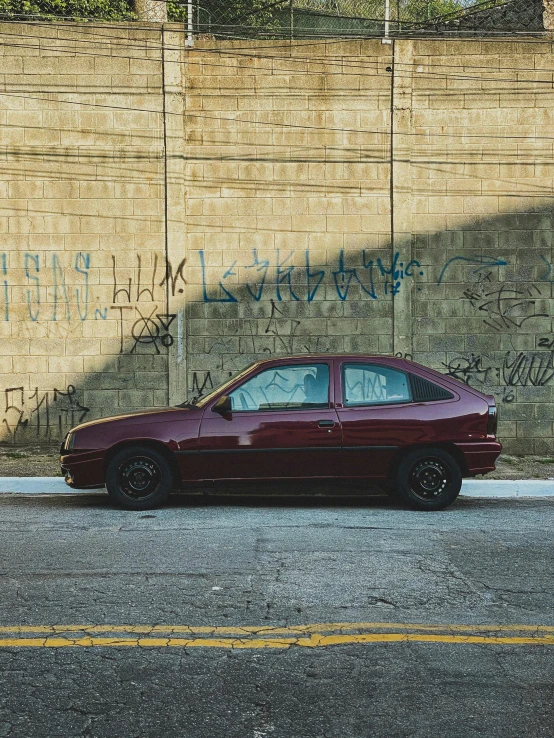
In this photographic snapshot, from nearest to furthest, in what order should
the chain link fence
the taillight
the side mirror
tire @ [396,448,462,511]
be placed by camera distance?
the side mirror → tire @ [396,448,462,511] → the taillight → the chain link fence

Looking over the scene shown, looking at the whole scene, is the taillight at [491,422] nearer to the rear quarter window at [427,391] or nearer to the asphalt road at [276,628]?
the rear quarter window at [427,391]

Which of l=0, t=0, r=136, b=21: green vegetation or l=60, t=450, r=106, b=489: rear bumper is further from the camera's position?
l=0, t=0, r=136, b=21: green vegetation

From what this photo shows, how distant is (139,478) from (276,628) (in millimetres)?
4236

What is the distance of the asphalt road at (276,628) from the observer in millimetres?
4121

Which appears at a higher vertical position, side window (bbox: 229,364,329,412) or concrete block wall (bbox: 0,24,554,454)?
concrete block wall (bbox: 0,24,554,454)

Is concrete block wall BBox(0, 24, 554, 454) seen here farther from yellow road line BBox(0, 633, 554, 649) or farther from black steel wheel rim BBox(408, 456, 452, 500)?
yellow road line BBox(0, 633, 554, 649)

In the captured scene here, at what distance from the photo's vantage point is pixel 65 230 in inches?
556

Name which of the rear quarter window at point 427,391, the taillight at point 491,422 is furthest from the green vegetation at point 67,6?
the taillight at point 491,422

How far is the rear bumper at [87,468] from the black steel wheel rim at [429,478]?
3082 millimetres

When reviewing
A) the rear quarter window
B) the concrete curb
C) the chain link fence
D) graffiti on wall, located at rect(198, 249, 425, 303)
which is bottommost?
the concrete curb

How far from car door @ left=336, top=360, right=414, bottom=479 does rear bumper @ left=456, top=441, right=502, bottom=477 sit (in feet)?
1.79

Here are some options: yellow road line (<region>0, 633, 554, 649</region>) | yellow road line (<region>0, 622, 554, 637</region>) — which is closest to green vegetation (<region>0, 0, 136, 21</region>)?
yellow road line (<region>0, 622, 554, 637</region>)

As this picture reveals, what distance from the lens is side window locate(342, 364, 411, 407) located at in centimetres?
948

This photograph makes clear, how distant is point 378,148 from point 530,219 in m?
2.56
